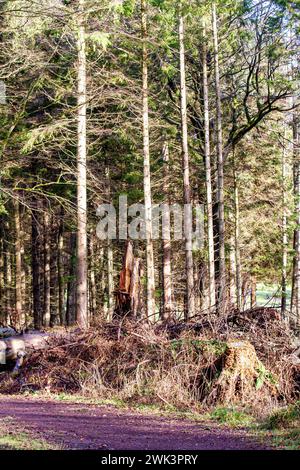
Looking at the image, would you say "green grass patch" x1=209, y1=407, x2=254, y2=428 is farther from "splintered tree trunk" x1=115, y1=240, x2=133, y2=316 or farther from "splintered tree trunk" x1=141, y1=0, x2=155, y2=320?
"splintered tree trunk" x1=141, y1=0, x2=155, y2=320

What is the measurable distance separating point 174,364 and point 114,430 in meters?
3.47

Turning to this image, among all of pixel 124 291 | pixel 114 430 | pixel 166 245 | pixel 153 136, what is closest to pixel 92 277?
pixel 166 245

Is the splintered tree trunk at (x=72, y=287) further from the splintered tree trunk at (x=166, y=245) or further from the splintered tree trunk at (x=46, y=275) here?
the splintered tree trunk at (x=166, y=245)

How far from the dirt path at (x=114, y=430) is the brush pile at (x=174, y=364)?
51.3 inches

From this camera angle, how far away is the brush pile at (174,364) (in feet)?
37.2

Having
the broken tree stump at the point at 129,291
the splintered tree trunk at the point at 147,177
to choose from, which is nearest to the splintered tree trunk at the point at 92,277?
the splintered tree trunk at the point at 147,177

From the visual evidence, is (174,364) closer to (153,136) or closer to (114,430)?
(114,430)

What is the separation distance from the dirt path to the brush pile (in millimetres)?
1303

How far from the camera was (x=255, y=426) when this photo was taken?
933cm

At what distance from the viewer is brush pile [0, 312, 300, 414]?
37.2 ft

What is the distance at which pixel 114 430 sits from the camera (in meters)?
8.64
